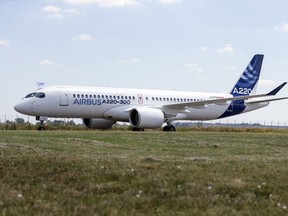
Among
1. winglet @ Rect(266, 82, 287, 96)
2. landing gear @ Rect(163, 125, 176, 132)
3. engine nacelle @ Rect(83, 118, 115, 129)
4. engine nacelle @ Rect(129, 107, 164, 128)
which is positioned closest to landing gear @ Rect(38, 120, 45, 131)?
engine nacelle @ Rect(83, 118, 115, 129)

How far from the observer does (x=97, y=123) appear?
129ft

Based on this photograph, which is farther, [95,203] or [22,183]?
[22,183]

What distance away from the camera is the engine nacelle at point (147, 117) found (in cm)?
3453

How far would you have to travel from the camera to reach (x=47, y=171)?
30.7 feet

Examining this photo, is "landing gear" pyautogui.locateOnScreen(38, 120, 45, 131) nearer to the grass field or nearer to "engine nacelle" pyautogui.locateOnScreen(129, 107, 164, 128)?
"engine nacelle" pyautogui.locateOnScreen(129, 107, 164, 128)

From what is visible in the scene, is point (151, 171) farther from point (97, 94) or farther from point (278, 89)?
point (278, 89)

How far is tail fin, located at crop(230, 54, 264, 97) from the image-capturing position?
150 feet

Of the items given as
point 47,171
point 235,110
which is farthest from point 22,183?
point 235,110

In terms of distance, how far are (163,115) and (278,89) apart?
27.2 feet

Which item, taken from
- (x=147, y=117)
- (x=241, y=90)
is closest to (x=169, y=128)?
(x=147, y=117)

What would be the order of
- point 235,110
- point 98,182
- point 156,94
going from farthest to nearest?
point 235,110, point 156,94, point 98,182

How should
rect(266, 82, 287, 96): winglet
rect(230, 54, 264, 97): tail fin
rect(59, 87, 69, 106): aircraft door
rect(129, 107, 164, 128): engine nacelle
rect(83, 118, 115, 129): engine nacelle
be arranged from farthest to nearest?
rect(230, 54, 264, 97): tail fin, rect(83, 118, 115, 129): engine nacelle, rect(266, 82, 287, 96): winglet, rect(129, 107, 164, 128): engine nacelle, rect(59, 87, 69, 106): aircraft door

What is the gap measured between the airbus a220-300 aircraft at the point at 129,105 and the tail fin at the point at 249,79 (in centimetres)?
227

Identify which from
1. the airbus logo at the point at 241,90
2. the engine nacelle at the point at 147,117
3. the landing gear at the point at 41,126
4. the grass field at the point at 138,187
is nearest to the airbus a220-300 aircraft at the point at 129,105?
the engine nacelle at the point at 147,117
